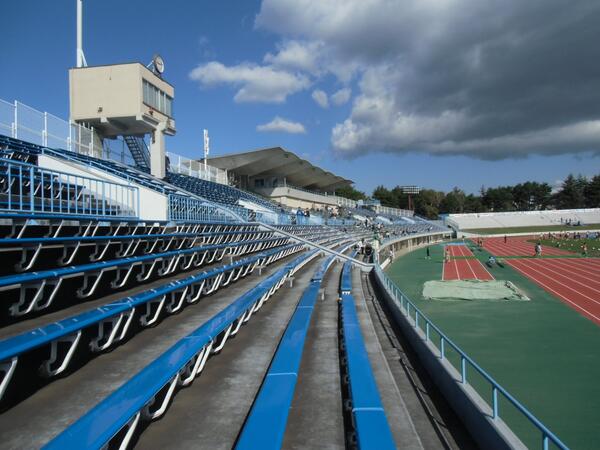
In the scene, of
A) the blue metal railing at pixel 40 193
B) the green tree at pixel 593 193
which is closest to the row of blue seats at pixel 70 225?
the blue metal railing at pixel 40 193

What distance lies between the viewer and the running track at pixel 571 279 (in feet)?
42.1

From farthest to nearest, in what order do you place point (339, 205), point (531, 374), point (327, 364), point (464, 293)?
point (339, 205)
point (464, 293)
point (531, 374)
point (327, 364)

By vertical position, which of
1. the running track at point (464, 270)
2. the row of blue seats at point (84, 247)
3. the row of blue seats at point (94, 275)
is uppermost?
the row of blue seats at point (84, 247)

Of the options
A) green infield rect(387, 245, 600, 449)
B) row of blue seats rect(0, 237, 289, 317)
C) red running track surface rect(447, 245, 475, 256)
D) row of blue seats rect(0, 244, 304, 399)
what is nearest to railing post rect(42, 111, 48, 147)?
row of blue seats rect(0, 237, 289, 317)

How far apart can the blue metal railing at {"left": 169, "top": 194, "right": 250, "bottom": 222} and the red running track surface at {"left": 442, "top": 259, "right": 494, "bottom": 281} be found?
1015cm

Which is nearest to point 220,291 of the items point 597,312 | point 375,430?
point 375,430

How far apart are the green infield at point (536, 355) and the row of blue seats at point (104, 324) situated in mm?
4266

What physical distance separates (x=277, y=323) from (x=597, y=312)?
9740mm

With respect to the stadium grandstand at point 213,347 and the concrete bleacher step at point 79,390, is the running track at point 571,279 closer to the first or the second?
the stadium grandstand at point 213,347

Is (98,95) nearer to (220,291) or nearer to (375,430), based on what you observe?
(220,291)

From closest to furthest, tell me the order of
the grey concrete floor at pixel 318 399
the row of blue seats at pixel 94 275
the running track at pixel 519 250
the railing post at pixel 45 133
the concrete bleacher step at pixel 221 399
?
the concrete bleacher step at pixel 221 399 → the grey concrete floor at pixel 318 399 → the row of blue seats at pixel 94 275 → the railing post at pixel 45 133 → the running track at pixel 519 250

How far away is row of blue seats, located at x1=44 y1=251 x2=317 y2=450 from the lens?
245 cm

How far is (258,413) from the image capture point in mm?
3344

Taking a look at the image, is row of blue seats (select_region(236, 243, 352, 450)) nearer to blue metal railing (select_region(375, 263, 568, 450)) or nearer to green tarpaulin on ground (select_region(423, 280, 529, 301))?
blue metal railing (select_region(375, 263, 568, 450))
